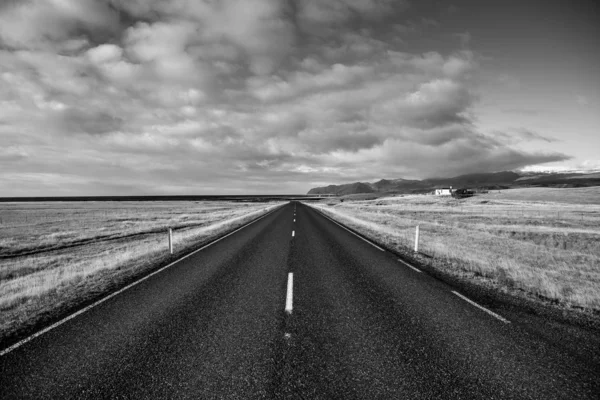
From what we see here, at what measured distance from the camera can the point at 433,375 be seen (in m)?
3.91

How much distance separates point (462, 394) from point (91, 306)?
717 cm

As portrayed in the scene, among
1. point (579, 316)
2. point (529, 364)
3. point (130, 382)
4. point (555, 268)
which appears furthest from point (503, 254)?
point (130, 382)

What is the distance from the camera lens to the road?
369 cm

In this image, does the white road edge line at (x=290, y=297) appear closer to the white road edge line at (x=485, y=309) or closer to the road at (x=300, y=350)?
the road at (x=300, y=350)

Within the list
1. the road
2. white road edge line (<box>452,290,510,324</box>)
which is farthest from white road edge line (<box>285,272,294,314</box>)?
white road edge line (<box>452,290,510,324</box>)

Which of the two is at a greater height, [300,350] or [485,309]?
[300,350]

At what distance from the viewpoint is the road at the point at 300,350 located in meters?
3.69

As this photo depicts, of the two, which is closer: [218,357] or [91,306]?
[218,357]

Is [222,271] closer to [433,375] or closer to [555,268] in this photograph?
[433,375]

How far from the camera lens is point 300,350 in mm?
4559

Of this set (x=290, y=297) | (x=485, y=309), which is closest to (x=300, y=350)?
(x=290, y=297)

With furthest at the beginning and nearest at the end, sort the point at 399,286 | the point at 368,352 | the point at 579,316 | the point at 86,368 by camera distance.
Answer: the point at 399,286, the point at 579,316, the point at 368,352, the point at 86,368

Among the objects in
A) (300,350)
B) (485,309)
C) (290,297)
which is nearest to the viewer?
(300,350)

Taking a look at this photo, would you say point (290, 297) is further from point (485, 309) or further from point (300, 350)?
point (485, 309)
